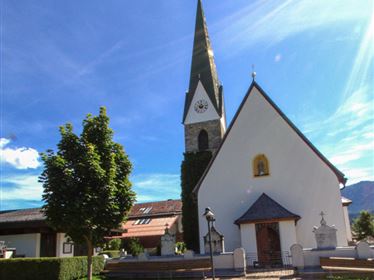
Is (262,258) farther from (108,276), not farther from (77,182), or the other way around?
(77,182)

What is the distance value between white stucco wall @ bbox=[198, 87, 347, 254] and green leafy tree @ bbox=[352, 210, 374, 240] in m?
25.0

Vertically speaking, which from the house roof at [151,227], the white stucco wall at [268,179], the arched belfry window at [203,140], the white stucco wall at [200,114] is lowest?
the house roof at [151,227]

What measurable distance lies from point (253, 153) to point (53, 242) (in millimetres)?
14780

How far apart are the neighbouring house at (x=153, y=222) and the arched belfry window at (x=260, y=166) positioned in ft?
56.3

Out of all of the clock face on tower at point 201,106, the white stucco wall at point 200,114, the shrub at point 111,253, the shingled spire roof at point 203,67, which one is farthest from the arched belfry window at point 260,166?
the shrub at point 111,253

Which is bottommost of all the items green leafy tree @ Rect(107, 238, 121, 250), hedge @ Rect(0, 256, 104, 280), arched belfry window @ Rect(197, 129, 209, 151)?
hedge @ Rect(0, 256, 104, 280)

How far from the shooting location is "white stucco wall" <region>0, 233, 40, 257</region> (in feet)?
75.4

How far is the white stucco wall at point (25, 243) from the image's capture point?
75.4ft

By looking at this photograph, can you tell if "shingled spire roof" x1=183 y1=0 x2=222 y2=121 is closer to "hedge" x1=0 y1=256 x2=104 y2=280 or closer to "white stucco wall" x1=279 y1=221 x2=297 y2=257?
"white stucco wall" x1=279 y1=221 x2=297 y2=257

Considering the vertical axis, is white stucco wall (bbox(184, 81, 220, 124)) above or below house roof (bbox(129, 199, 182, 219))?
above

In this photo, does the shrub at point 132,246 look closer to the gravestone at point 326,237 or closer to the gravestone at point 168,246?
the gravestone at point 168,246

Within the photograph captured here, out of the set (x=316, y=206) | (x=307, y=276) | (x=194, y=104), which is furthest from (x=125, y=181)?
(x=194, y=104)

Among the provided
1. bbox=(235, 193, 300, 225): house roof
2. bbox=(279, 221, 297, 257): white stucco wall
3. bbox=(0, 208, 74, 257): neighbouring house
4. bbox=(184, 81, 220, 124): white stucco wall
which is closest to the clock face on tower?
bbox=(184, 81, 220, 124): white stucco wall

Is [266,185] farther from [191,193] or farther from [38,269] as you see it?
[38,269]
